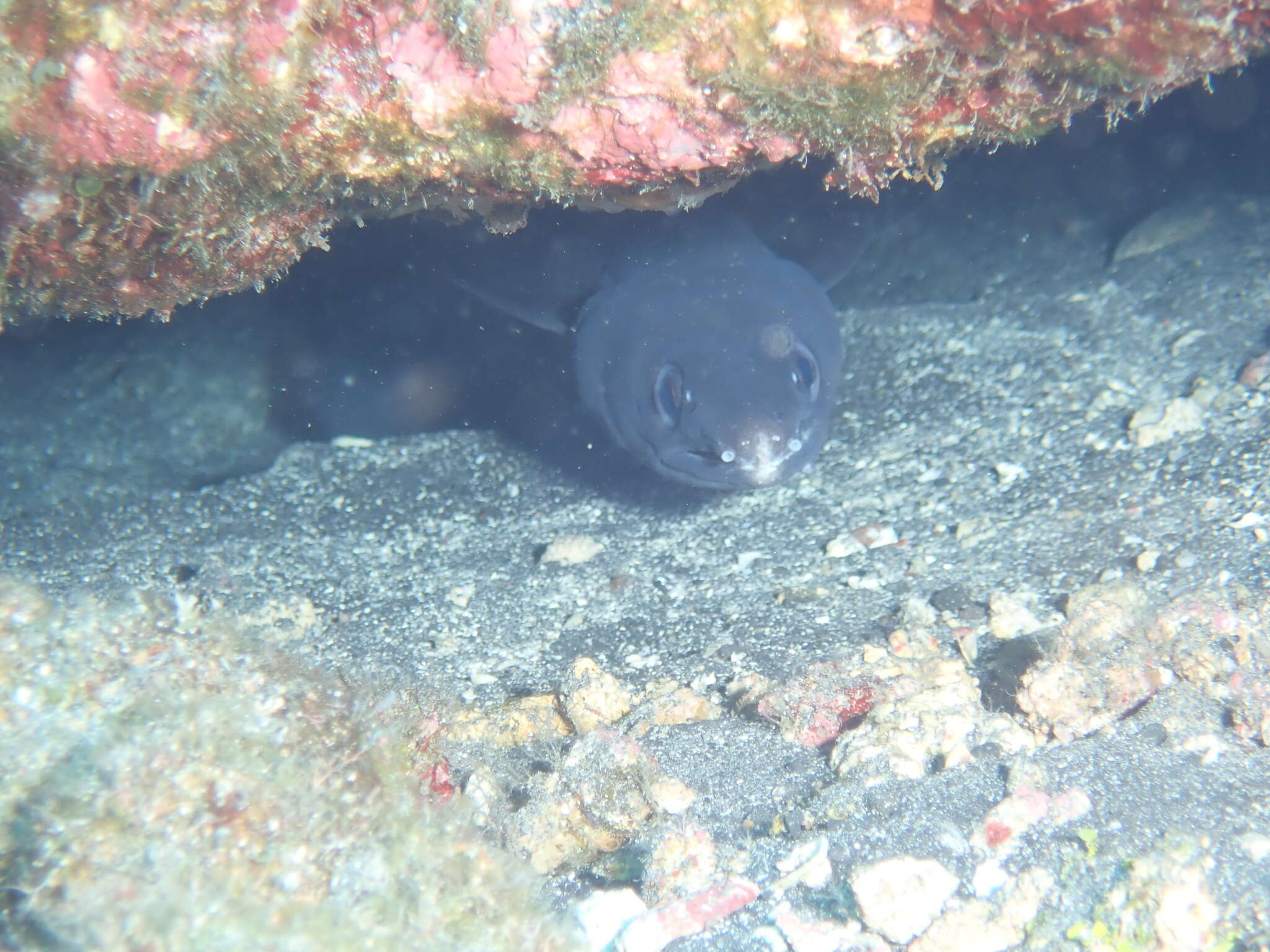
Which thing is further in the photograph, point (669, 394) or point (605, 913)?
point (669, 394)

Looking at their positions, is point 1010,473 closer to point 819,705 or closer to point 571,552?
point 819,705

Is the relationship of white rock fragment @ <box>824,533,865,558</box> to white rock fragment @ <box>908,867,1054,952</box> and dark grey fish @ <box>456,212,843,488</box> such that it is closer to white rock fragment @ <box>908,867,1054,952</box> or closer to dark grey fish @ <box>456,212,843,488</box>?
dark grey fish @ <box>456,212,843,488</box>

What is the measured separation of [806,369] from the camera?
3508 millimetres

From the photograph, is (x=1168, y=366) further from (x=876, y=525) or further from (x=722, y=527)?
(x=722, y=527)

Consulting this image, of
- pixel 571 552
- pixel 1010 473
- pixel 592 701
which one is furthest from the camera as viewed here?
pixel 571 552

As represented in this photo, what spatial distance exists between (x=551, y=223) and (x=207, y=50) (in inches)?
114

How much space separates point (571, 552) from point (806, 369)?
144cm

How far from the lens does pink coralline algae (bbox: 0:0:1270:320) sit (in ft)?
6.22

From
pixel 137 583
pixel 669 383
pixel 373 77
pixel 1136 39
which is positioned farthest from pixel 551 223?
pixel 1136 39

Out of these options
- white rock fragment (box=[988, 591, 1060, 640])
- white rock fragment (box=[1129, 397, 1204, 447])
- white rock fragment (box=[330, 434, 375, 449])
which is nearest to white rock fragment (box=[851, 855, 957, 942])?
white rock fragment (box=[988, 591, 1060, 640])

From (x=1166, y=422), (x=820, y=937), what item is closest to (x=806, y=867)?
(x=820, y=937)

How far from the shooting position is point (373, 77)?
211cm

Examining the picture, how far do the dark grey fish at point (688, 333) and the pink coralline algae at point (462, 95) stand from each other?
1033 mm

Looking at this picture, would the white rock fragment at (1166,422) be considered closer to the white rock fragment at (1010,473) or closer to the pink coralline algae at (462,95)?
the white rock fragment at (1010,473)
